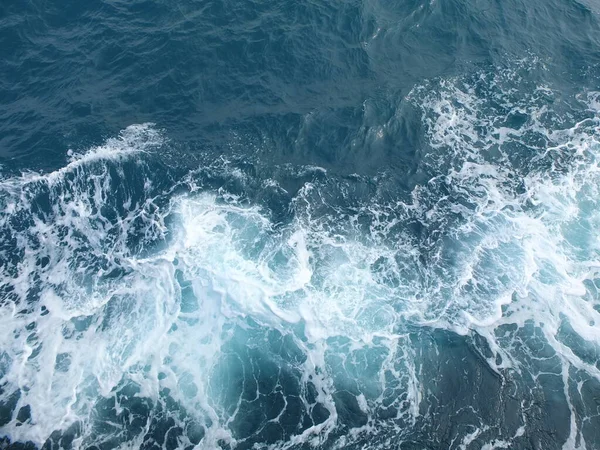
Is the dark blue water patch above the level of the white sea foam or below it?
above

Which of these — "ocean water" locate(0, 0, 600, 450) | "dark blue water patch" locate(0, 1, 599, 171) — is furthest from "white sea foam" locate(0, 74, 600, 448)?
"dark blue water patch" locate(0, 1, 599, 171)

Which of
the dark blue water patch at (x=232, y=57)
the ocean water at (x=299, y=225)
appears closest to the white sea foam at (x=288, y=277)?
the ocean water at (x=299, y=225)

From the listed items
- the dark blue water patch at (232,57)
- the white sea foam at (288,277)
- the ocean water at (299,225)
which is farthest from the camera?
the dark blue water patch at (232,57)

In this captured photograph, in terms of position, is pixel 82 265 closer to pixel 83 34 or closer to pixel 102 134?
pixel 102 134

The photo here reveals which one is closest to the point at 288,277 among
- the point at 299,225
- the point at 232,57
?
the point at 299,225

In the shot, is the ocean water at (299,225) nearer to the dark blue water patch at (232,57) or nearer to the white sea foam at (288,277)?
the white sea foam at (288,277)

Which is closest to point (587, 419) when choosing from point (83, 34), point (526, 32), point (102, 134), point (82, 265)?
point (82, 265)

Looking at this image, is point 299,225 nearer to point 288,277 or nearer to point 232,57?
point 288,277

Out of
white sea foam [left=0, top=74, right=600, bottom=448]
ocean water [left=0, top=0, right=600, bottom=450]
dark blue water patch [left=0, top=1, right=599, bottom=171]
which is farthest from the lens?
dark blue water patch [left=0, top=1, right=599, bottom=171]

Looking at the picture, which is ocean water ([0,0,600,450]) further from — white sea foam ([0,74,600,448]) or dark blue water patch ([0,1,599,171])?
dark blue water patch ([0,1,599,171])
